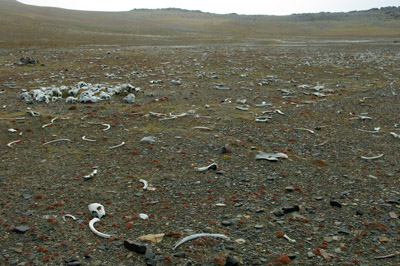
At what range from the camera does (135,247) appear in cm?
316

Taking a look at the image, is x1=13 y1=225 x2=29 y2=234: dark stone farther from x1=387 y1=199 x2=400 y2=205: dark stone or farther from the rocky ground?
x1=387 y1=199 x2=400 y2=205: dark stone

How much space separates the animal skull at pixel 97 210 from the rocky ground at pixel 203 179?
3.3 inches

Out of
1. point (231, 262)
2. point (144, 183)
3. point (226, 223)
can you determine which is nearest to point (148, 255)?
point (231, 262)

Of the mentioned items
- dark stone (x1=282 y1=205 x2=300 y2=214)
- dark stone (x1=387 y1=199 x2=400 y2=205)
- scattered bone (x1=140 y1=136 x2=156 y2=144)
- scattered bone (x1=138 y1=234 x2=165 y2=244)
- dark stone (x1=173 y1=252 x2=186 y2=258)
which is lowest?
dark stone (x1=173 y1=252 x2=186 y2=258)

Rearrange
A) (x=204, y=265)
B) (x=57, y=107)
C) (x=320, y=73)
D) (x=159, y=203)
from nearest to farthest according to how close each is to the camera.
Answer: (x=204, y=265) < (x=159, y=203) < (x=57, y=107) < (x=320, y=73)

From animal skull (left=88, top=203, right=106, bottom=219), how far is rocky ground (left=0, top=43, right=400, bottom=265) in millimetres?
83

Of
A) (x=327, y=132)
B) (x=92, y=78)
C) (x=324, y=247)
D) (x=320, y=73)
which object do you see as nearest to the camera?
(x=324, y=247)

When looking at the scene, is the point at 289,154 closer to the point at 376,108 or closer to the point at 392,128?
the point at 392,128

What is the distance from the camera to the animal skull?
12.2ft

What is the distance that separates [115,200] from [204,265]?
1529 millimetres

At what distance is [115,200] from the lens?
409cm

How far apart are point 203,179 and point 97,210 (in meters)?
1.46

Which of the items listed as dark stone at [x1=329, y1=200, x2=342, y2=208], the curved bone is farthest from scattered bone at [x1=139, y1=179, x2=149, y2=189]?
dark stone at [x1=329, y1=200, x2=342, y2=208]

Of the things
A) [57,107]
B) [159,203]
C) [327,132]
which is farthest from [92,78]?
[159,203]
